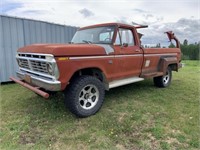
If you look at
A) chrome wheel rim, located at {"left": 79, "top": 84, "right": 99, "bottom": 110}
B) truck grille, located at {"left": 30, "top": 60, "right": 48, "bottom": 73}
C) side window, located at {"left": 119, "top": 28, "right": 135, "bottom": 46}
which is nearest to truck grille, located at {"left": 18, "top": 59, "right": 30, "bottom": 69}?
truck grille, located at {"left": 30, "top": 60, "right": 48, "bottom": 73}

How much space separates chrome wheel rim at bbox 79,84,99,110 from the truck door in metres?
0.86

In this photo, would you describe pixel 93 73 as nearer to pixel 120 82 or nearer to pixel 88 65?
pixel 88 65

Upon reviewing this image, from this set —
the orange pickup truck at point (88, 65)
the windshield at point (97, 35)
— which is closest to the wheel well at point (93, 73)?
the orange pickup truck at point (88, 65)

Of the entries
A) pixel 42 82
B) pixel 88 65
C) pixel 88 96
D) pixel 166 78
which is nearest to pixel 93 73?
pixel 88 65

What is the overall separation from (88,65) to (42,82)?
3.19 feet

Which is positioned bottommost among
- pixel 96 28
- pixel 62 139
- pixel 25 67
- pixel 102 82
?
pixel 62 139

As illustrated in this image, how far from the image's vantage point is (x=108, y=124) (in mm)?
3725

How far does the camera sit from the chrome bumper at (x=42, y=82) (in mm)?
3551

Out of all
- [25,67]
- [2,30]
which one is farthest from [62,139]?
[2,30]

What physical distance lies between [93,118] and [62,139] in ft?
3.02

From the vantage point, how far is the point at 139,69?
556 cm

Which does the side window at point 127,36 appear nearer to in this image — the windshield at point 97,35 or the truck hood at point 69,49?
the windshield at point 97,35

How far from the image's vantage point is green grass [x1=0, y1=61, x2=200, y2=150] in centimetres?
313

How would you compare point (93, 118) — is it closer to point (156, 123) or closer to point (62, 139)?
point (62, 139)
